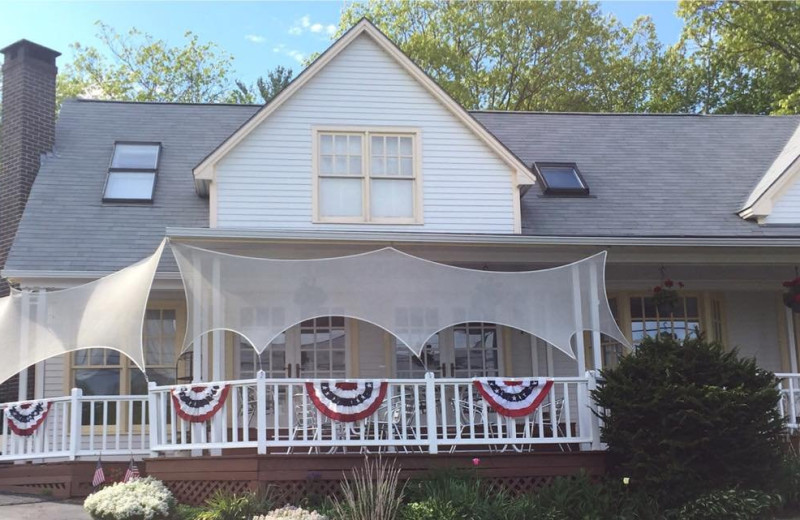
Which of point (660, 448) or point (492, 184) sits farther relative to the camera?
point (492, 184)

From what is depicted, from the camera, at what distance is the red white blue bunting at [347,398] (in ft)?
29.2

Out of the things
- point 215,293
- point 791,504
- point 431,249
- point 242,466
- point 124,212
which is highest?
point 124,212

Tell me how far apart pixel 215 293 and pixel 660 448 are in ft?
15.9

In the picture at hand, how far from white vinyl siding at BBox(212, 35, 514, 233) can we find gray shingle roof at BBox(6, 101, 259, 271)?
3.63 feet

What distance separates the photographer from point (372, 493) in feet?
26.6

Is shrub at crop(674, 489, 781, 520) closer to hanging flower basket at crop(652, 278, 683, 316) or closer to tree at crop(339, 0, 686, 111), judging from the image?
hanging flower basket at crop(652, 278, 683, 316)

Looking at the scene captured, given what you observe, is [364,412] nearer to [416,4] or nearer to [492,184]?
[492,184]

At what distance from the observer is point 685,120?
54.8 feet

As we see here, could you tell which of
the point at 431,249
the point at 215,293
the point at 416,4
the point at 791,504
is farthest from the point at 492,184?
the point at 416,4

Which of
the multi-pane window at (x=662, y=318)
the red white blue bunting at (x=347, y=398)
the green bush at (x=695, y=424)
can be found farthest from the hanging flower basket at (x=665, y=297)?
the red white blue bunting at (x=347, y=398)

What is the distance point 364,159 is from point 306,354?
2.98 meters

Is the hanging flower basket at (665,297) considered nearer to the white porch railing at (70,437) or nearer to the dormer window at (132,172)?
the white porch railing at (70,437)

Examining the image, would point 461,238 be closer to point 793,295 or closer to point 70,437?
point 793,295

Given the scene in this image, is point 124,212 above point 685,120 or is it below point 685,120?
below
